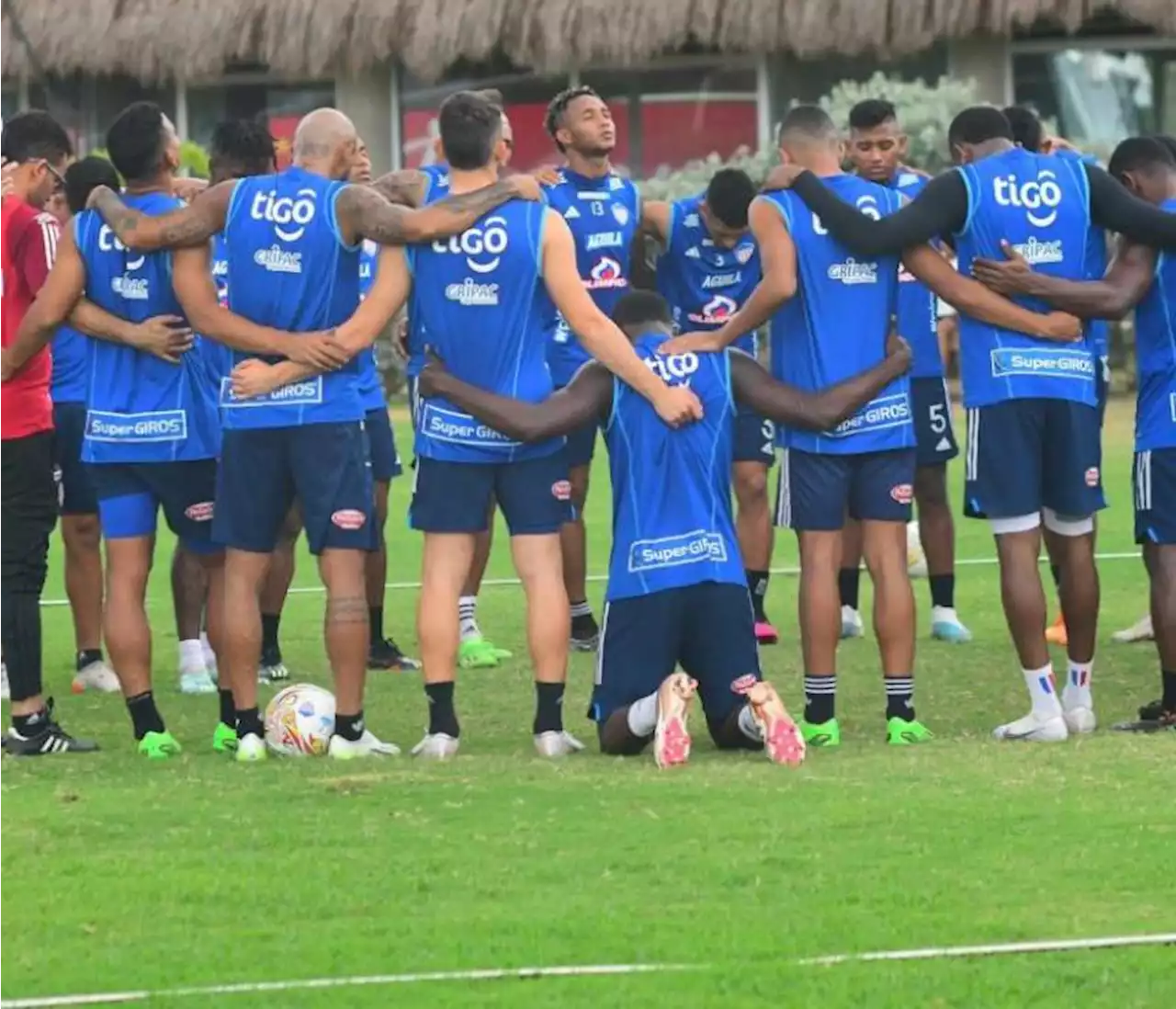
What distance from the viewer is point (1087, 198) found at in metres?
10.4

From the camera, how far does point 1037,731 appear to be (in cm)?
1028

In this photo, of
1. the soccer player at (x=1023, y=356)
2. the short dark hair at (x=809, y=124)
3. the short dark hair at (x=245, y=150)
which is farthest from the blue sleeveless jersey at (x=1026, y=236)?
the short dark hair at (x=245, y=150)

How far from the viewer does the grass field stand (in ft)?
22.0

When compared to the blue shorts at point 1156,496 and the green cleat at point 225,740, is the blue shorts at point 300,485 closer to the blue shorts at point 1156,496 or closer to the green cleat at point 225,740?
the green cleat at point 225,740

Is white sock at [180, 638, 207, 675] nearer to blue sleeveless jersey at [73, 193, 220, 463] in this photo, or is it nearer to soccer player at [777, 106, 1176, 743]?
blue sleeveless jersey at [73, 193, 220, 463]

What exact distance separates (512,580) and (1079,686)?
618 cm

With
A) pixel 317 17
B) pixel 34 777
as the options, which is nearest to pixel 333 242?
pixel 34 777

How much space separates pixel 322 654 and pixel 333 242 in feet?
13.1

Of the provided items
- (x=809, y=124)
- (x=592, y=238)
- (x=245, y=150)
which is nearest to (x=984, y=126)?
(x=809, y=124)

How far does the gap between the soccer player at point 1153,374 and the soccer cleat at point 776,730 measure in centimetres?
176

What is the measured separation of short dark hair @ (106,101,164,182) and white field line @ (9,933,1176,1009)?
4.38 m

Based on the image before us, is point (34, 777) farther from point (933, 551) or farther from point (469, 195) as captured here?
point (933, 551)

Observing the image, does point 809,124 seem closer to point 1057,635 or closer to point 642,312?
point 642,312

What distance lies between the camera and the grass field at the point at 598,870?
6.70 metres
